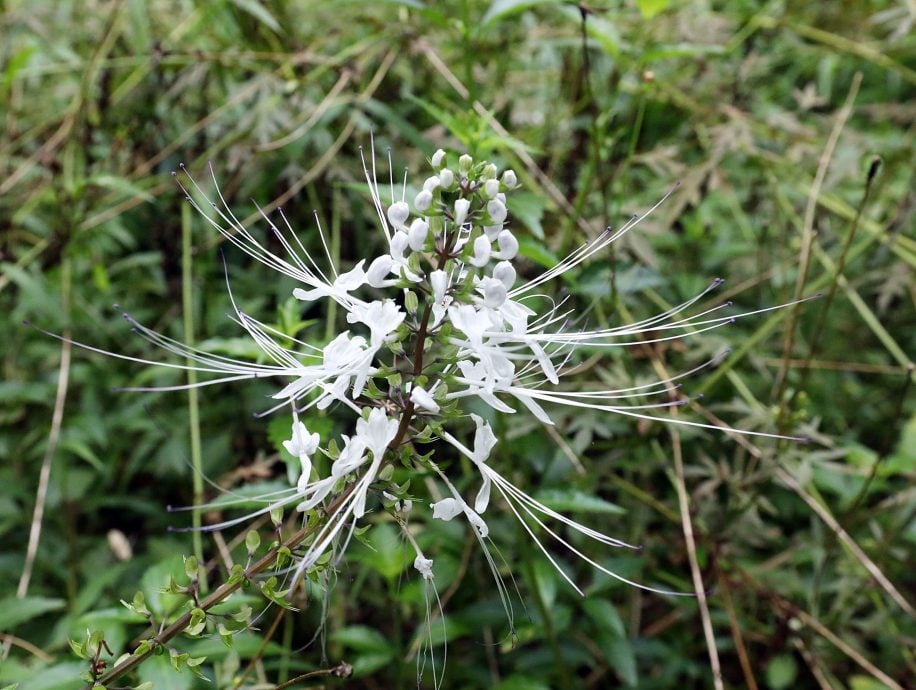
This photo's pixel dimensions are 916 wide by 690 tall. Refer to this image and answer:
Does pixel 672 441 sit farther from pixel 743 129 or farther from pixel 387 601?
pixel 743 129

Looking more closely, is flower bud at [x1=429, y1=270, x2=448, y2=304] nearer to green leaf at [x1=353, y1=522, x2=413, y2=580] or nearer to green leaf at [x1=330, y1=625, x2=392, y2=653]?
green leaf at [x1=353, y1=522, x2=413, y2=580]

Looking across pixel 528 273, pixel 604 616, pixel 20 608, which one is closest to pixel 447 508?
pixel 604 616

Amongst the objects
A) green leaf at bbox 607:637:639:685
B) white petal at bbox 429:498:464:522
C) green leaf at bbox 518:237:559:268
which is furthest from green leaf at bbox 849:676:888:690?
white petal at bbox 429:498:464:522

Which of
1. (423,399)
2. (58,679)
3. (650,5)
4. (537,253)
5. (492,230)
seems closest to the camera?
(423,399)

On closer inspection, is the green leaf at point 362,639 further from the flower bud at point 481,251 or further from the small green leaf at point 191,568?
the flower bud at point 481,251

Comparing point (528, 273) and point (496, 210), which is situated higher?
point (496, 210)

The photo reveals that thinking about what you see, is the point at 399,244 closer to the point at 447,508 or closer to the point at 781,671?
the point at 447,508
